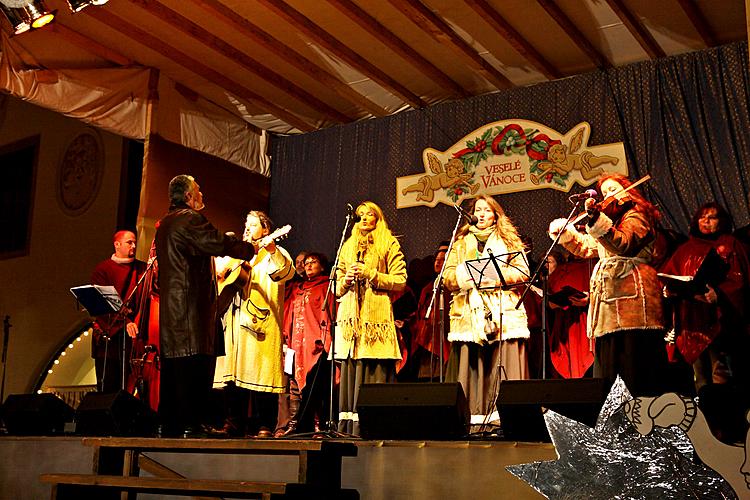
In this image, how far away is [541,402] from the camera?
3750 millimetres

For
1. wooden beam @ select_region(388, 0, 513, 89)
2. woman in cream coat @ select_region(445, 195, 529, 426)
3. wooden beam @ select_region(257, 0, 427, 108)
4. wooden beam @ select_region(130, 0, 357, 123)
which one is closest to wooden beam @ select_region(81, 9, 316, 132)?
wooden beam @ select_region(130, 0, 357, 123)

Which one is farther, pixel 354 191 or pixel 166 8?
pixel 354 191

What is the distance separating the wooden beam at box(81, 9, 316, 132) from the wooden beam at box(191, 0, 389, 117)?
701 millimetres

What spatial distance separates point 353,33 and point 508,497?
4.65 meters

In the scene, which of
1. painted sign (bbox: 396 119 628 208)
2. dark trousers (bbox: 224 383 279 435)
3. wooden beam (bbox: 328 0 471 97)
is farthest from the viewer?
painted sign (bbox: 396 119 628 208)

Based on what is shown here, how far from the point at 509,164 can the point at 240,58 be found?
251cm

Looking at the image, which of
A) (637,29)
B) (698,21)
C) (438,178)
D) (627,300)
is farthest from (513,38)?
(627,300)

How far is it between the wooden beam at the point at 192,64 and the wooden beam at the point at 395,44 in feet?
5.29

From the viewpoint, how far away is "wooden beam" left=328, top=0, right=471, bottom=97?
6.65m

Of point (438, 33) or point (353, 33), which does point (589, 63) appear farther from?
point (353, 33)

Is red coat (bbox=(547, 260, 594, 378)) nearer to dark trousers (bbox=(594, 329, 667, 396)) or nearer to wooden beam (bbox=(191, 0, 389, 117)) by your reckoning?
dark trousers (bbox=(594, 329, 667, 396))

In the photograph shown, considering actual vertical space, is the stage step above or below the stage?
below

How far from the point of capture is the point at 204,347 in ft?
15.2

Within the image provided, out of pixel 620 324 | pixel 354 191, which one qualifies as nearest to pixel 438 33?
pixel 354 191
